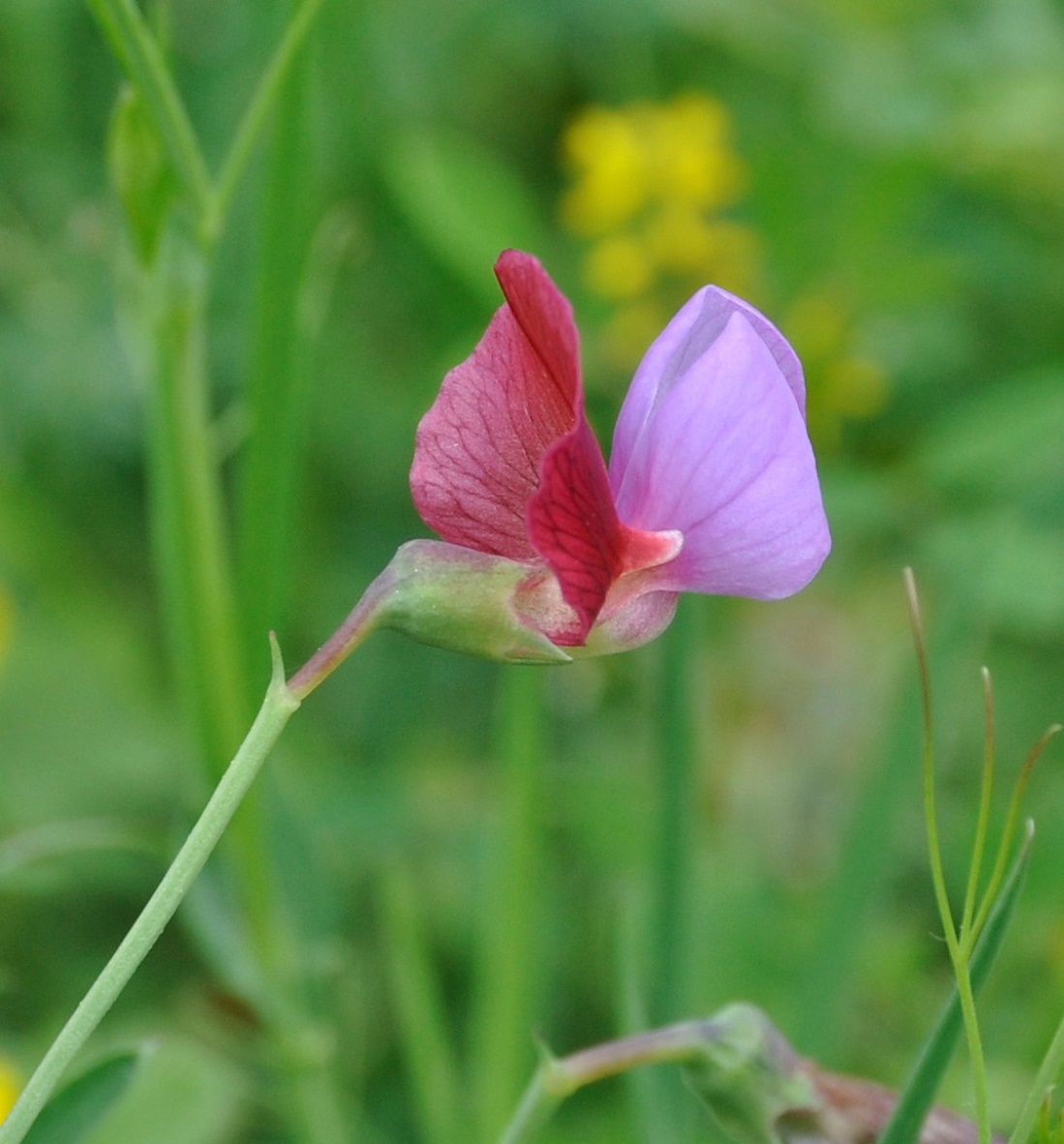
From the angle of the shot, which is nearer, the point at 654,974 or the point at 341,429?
the point at 654,974

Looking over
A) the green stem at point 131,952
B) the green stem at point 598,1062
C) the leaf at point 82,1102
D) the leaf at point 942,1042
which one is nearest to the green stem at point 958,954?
the leaf at point 942,1042

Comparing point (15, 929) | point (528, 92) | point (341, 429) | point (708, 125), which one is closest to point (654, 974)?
point (15, 929)

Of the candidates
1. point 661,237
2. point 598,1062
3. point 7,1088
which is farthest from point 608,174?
point 598,1062

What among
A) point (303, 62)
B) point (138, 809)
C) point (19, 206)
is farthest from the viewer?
point (19, 206)

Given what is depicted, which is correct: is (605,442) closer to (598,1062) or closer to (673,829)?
(673,829)

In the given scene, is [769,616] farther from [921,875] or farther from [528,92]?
[528,92]
